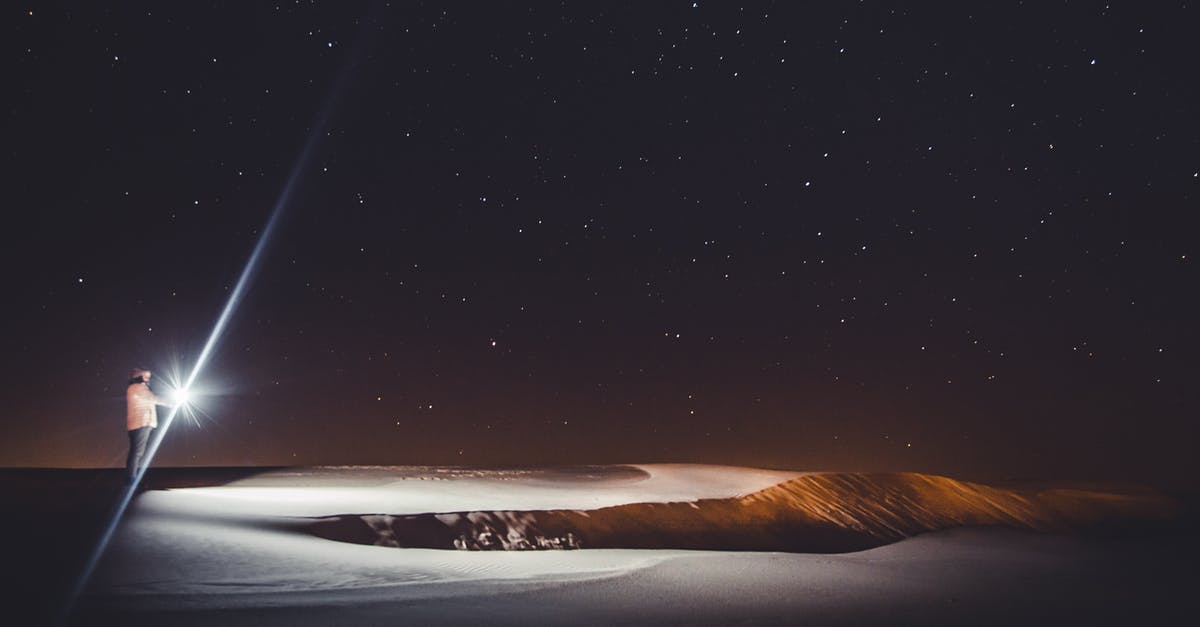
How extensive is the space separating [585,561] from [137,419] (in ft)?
15.9

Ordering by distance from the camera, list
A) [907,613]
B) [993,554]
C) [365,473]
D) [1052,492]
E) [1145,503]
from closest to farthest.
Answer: [907,613]
[993,554]
[365,473]
[1052,492]
[1145,503]

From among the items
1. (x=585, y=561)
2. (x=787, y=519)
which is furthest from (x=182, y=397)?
(x=787, y=519)

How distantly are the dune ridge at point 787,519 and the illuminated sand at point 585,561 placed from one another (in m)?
0.04

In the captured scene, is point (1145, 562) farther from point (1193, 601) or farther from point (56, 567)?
point (56, 567)

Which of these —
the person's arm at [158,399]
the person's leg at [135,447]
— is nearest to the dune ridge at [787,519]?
the person's leg at [135,447]

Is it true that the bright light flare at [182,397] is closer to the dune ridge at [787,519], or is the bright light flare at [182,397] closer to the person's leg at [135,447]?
the person's leg at [135,447]

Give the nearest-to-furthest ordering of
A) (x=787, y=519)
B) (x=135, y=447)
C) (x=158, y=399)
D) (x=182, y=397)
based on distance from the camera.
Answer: (x=135, y=447), (x=158, y=399), (x=182, y=397), (x=787, y=519)

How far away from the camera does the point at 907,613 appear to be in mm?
5938

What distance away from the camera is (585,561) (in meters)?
7.46

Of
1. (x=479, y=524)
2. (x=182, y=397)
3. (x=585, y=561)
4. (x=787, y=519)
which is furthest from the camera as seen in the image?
(x=787, y=519)

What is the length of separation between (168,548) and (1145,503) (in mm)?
19507

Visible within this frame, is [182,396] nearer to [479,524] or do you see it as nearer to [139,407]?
[139,407]

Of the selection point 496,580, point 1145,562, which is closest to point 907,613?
point 496,580

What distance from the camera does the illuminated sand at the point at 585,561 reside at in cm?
528
